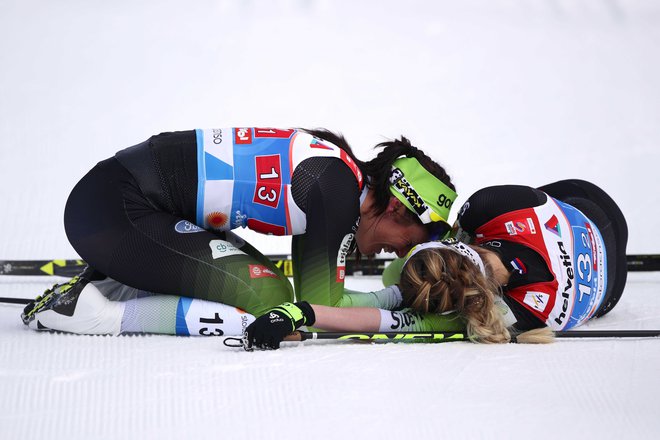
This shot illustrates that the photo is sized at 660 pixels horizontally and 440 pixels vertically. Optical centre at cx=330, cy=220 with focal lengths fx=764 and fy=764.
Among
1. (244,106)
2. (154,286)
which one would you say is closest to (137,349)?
(154,286)

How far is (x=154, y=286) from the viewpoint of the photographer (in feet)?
7.50

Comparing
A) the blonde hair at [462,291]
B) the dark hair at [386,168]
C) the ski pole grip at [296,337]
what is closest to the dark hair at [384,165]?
the dark hair at [386,168]

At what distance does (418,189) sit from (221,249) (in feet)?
2.08

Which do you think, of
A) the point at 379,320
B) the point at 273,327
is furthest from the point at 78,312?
the point at 379,320

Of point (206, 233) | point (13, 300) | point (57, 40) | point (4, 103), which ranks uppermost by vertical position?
point (57, 40)

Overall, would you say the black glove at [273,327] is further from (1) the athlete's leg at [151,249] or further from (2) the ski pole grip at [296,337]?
(1) the athlete's leg at [151,249]

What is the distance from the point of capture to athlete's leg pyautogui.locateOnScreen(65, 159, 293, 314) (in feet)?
7.42

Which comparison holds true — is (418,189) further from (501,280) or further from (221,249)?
(221,249)

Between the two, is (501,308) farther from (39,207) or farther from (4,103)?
(4,103)

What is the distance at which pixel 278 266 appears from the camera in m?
3.56

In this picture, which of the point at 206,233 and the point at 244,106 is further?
the point at 244,106

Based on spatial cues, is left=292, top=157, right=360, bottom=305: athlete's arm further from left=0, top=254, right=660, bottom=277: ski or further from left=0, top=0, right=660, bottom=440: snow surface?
left=0, top=254, right=660, bottom=277: ski

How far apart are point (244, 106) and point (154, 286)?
2831 mm

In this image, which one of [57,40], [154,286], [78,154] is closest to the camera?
[154,286]
